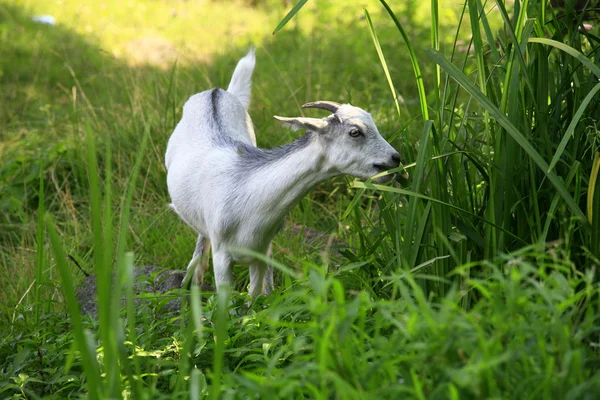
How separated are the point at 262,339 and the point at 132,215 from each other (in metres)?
2.44

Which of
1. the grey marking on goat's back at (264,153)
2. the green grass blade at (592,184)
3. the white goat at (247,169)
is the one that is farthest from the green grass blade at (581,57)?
the grey marking on goat's back at (264,153)

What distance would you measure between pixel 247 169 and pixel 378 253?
27.8 inches

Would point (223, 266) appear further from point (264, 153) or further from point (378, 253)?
point (378, 253)

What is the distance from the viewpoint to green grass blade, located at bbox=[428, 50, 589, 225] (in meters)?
2.38

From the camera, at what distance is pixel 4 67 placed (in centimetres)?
791

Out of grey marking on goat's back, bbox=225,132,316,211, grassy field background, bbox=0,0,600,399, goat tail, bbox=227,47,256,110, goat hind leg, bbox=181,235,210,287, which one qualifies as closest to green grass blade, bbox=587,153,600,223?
grassy field background, bbox=0,0,600,399

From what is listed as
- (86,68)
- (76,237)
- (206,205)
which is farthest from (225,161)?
(86,68)

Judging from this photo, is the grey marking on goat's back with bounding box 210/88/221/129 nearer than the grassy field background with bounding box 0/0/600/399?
No

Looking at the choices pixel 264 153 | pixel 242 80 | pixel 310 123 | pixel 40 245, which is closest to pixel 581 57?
pixel 310 123

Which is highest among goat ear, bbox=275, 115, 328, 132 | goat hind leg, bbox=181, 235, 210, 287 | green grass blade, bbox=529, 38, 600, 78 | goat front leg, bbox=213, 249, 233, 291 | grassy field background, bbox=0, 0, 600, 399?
green grass blade, bbox=529, 38, 600, 78

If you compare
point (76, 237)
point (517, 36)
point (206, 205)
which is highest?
point (517, 36)

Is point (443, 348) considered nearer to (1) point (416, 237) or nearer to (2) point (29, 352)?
(1) point (416, 237)

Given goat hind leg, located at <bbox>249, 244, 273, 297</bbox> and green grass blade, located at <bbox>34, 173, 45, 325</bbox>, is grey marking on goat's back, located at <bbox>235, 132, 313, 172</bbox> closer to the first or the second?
goat hind leg, located at <bbox>249, 244, 273, 297</bbox>

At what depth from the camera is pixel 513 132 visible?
244 centimetres
